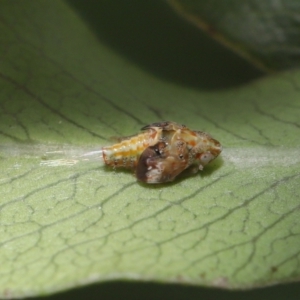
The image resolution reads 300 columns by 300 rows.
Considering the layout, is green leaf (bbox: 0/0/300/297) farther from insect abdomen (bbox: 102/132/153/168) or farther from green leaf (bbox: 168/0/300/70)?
green leaf (bbox: 168/0/300/70)

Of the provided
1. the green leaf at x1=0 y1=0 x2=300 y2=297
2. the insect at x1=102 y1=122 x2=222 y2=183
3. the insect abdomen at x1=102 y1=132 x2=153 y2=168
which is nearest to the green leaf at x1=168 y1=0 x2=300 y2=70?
the green leaf at x1=0 y1=0 x2=300 y2=297

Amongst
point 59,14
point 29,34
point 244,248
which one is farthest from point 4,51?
point 244,248

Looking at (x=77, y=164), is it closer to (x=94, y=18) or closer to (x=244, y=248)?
(x=244, y=248)

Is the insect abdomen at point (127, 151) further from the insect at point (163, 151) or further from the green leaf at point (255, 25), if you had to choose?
the green leaf at point (255, 25)

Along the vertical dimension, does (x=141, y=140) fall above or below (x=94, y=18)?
below

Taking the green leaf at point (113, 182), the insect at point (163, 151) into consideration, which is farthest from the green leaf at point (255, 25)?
the insect at point (163, 151)

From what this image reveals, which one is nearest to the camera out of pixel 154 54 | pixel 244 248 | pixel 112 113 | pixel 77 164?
pixel 244 248

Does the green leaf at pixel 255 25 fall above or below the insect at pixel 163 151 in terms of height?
above
